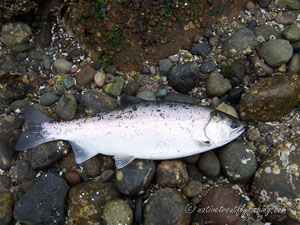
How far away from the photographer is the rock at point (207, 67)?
442 centimetres

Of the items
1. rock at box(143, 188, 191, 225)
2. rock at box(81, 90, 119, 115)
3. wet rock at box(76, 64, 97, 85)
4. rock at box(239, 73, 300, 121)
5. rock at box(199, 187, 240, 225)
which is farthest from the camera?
wet rock at box(76, 64, 97, 85)

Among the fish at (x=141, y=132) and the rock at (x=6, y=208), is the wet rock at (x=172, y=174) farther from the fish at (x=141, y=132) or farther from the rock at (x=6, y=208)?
the rock at (x=6, y=208)

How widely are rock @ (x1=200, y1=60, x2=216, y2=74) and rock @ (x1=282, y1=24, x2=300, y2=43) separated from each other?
51.9 inches

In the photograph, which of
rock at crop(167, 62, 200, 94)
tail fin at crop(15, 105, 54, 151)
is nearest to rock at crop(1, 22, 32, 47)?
tail fin at crop(15, 105, 54, 151)

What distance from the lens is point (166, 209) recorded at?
11.9ft

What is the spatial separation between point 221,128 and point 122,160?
1581 mm

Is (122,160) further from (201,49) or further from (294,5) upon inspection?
(294,5)

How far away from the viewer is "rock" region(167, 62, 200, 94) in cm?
425

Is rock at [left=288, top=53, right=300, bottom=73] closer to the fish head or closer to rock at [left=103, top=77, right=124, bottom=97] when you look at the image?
the fish head

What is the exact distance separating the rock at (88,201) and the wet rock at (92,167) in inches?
8.1

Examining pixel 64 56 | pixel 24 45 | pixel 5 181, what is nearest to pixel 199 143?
pixel 64 56

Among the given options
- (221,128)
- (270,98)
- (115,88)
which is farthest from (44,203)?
(270,98)

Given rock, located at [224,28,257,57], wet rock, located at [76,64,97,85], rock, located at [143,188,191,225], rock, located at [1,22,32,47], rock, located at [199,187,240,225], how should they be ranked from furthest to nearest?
rock, located at [1,22,32,47] < wet rock, located at [76,64,97,85] < rock, located at [224,28,257,57] < rock, located at [199,187,240,225] < rock, located at [143,188,191,225]

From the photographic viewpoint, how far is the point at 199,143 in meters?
3.88
